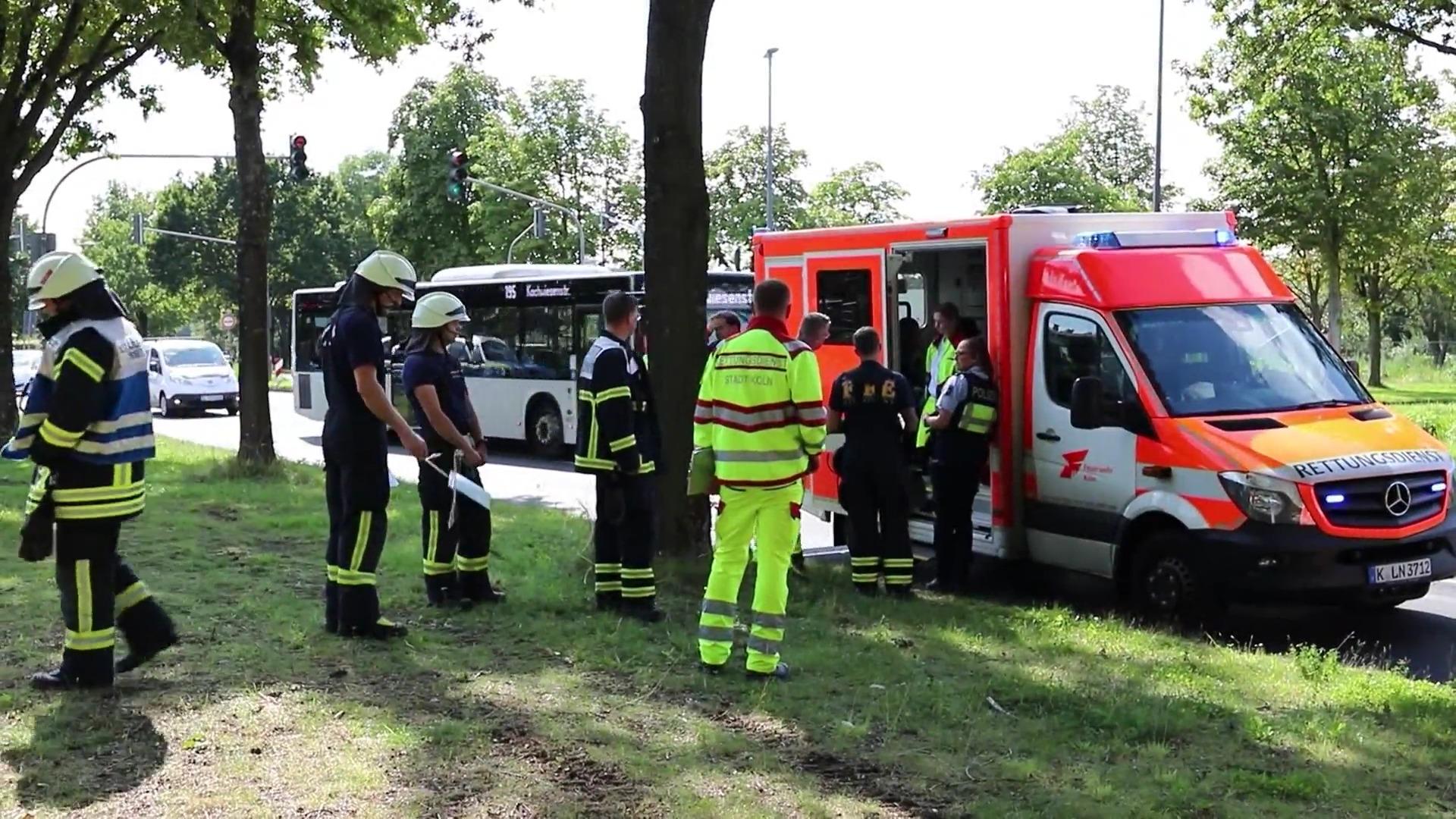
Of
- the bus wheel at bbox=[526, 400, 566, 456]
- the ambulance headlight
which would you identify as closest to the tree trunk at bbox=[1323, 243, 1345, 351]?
the bus wheel at bbox=[526, 400, 566, 456]

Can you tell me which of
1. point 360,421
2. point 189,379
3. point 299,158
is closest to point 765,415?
point 360,421

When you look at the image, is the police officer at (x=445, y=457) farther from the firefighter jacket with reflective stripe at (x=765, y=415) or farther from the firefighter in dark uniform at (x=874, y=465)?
the firefighter in dark uniform at (x=874, y=465)

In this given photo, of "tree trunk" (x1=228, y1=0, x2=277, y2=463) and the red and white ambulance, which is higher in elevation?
"tree trunk" (x1=228, y1=0, x2=277, y2=463)

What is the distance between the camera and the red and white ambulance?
320 inches

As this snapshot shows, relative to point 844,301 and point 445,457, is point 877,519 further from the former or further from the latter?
point 445,457

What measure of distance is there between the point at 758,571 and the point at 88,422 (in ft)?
9.62

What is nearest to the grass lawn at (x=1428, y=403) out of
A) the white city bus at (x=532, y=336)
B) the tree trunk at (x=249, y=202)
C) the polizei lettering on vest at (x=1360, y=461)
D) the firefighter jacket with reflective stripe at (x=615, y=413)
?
the polizei lettering on vest at (x=1360, y=461)

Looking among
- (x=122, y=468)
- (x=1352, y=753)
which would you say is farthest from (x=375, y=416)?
(x=1352, y=753)

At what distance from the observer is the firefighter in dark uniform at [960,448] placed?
374 inches

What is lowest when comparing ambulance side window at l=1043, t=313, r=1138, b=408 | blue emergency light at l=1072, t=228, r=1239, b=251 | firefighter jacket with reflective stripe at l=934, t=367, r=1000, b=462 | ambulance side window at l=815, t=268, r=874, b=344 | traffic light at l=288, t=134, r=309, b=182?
firefighter jacket with reflective stripe at l=934, t=367, r=1000, b=462

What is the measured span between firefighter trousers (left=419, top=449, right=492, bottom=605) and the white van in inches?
1066

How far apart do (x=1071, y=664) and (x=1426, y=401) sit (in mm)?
32000

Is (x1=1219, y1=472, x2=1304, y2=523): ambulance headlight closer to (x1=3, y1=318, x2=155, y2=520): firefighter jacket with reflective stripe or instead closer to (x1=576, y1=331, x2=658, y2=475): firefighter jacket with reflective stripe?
(x1=576, y1=331, x2=658, y2=475): firefighter jacket with reflective stripe

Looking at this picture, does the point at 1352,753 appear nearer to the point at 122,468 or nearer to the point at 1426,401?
the point at 122,468
